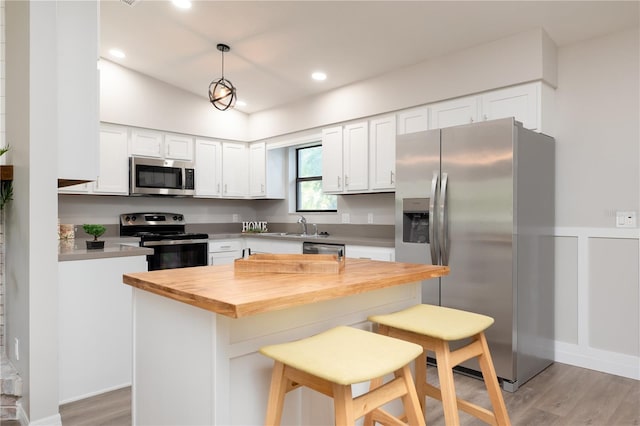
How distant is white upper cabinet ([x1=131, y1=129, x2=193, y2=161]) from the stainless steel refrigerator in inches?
118

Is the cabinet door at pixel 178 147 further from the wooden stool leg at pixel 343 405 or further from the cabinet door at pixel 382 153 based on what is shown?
the wooden stool leg at pixel 343 405

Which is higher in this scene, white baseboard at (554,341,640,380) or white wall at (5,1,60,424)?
Answer: white wall at (5,1,60,424)

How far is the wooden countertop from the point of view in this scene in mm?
1290

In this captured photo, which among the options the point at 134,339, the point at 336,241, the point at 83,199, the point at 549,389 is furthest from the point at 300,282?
the point at 83,199

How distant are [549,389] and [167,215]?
4.41 meters

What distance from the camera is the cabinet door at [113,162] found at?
14.8ft

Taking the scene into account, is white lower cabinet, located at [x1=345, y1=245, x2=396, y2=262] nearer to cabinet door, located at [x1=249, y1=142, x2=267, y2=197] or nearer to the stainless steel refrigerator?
the stainless steel refrigerator

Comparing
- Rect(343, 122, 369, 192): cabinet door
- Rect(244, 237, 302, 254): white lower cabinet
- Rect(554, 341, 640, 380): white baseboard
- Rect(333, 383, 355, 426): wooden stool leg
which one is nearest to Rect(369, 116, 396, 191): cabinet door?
Rect(343, 122, 369, 192): cabinet door

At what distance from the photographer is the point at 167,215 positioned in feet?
17.4

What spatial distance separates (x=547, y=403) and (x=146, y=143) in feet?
15.1

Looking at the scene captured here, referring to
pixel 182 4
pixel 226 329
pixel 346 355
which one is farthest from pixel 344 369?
pixel 182 4

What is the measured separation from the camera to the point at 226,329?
1408 millimetres

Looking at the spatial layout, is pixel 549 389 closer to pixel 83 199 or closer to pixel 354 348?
pixel 354 348

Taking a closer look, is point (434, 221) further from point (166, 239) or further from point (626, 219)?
point (166, 239)
